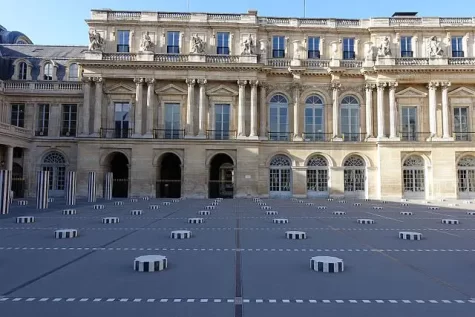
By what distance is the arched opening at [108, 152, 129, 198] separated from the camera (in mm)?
42312

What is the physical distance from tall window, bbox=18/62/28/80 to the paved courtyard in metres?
38.0

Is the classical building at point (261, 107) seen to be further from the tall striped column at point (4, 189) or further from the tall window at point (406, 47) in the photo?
the tall striped column at point (4, 189)

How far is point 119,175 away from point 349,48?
30830 mm

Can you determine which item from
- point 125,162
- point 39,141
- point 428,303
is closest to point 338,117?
point 125,162

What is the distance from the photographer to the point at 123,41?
4238 centimetres

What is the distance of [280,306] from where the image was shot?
5953 millimetres

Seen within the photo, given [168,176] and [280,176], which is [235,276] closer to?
[280,176]

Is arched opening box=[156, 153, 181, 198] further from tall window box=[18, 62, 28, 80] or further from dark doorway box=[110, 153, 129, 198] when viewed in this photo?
tall window box=[18, 62, 28, 80]

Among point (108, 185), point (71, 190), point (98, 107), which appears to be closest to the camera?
point (71, 190)

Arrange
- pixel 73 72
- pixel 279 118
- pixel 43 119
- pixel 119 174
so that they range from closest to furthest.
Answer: pixel 279 118 < pixel 43 119 < pixel 119 174 < pixel 73 72

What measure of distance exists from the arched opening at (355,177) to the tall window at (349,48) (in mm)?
11893

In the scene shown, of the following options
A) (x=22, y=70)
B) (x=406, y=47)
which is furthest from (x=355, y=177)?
(x=22, y=70)

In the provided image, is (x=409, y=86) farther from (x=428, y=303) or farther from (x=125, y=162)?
(x=428, y=303)

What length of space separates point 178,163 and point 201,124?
7116 mm
